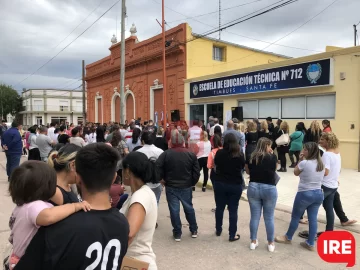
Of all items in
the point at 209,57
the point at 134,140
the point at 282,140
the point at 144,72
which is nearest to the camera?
the point at 134,140

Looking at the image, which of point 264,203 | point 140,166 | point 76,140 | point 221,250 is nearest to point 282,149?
point 264,203

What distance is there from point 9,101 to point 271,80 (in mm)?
63980

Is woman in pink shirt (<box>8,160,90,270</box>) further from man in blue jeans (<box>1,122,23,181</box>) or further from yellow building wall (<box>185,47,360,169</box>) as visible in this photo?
yellow building wall (<box>185,47,360,169</box>)

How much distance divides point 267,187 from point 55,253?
3400 mm

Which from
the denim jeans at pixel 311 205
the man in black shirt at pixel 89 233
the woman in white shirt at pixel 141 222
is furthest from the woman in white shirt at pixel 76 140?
the man in black shirt at pixel 89 233

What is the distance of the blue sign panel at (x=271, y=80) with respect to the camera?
34.7ft

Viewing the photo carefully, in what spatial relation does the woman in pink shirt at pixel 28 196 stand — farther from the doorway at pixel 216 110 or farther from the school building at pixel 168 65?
the school building at pixel 168 65

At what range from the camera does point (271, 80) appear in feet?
40.8

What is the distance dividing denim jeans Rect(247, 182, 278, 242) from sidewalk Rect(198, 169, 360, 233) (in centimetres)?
173

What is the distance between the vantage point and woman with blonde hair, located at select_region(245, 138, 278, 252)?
165 inches

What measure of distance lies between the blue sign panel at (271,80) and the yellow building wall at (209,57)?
Answer: 173 centimetres

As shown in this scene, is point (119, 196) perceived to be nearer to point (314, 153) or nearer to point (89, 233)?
point (89, 233)

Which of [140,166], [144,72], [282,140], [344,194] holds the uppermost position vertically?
[144,72]

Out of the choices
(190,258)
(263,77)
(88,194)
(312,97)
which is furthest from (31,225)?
(263,77)
